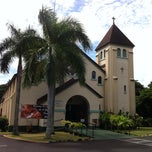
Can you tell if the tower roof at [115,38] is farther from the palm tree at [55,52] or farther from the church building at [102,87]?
the palm tree at [55,52]

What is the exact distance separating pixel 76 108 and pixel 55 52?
14703 mm

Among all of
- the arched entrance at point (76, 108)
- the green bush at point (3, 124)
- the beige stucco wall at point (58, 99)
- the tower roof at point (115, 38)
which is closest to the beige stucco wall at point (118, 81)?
the tower roof at point (115, 38)

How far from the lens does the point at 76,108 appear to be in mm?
35812

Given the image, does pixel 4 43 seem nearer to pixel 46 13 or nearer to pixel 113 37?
pixel 46 13

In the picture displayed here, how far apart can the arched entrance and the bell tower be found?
4.93 m

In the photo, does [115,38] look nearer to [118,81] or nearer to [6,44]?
[118,81]

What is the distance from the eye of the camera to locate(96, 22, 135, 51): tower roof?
131ft

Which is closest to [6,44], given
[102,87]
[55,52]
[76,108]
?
[55,52]

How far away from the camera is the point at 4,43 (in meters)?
26.0

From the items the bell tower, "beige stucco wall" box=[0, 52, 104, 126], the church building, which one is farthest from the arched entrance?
the bell tower

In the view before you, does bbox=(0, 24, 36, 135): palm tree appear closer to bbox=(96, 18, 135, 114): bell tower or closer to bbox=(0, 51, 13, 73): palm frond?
bbox=(0, 51, 13, 73): palm frond

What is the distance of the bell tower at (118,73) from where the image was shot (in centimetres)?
3819

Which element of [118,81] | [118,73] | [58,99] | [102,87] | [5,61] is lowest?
[58,99]

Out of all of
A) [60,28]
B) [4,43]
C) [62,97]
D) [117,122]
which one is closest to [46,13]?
[60,28]
